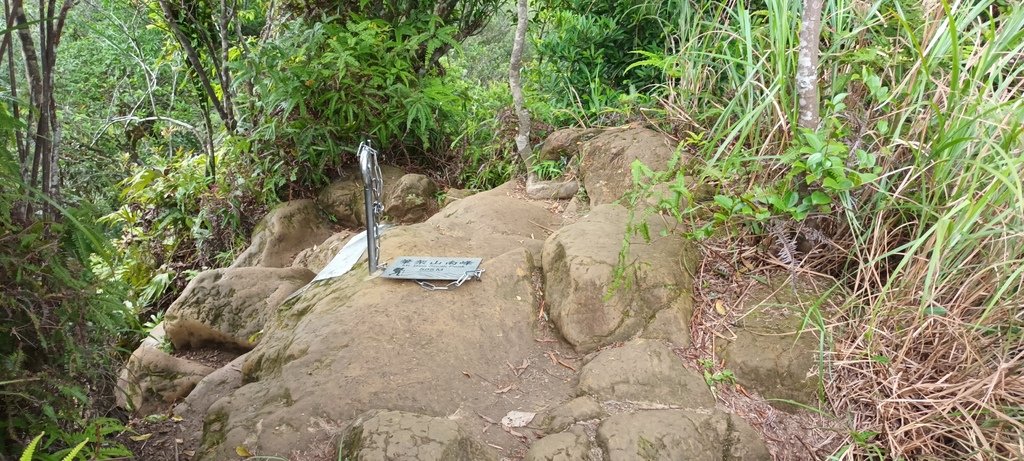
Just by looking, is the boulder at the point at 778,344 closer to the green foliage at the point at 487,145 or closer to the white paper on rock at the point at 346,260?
the white paper on rock at the point at 346,260

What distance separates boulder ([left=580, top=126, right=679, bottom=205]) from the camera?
4383 millimetres

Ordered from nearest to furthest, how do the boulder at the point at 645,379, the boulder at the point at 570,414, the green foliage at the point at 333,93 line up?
1. the boulder at the point at 570,414
2. the boulder at the point at 645,379
3. the green foliage at the point at 333,93

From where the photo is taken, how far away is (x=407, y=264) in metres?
3.67

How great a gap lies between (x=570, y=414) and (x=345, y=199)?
4.32 m

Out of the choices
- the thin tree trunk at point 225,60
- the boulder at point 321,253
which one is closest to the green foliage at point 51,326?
the boulder at point 321,253

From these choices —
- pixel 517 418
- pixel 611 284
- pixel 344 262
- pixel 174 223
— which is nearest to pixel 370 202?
pixel 344 262

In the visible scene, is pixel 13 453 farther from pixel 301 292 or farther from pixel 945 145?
pixel 945 145

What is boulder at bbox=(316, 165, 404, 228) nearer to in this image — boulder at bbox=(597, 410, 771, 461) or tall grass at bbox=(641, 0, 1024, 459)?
tall grass at bbox=(641, 0, 1024, 459)

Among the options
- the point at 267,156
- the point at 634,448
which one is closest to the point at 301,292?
the point at 634,448

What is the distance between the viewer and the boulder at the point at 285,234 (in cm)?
586

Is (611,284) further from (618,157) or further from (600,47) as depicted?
(600,47)

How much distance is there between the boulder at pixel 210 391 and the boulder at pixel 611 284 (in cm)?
175

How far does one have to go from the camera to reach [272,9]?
21.1 ft

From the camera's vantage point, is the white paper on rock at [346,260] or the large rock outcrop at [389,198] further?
the large rock outcrop at [389,198]
